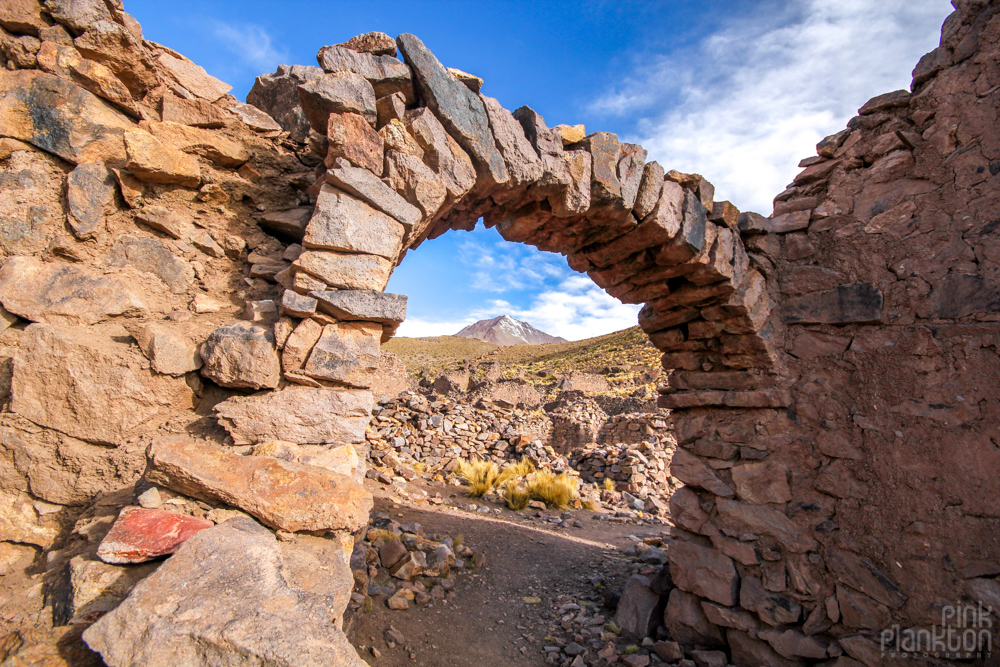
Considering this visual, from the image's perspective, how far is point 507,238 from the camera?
340 centimetres

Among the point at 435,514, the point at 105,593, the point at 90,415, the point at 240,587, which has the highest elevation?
the point at 90,415

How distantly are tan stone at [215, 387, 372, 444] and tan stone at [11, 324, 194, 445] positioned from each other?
10.8 inches

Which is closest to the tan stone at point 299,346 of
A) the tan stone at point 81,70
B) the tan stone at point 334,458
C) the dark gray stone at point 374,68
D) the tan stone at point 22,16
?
the tan stone at point 334,458

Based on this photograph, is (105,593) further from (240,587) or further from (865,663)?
(865,663)

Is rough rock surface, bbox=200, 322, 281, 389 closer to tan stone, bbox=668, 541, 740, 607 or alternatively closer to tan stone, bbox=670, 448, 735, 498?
tan stone, bbox=670, 448, 735, 498

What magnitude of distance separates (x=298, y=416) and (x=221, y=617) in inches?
34.5

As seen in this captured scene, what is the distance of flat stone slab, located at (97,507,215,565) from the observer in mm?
1331

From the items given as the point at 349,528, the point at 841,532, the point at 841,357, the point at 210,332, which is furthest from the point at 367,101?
the point at 841,532

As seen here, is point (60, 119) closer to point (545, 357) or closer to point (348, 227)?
point (348, 227)

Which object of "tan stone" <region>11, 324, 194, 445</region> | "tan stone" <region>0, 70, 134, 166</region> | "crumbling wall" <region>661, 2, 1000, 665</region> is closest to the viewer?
"tan stone" <region>11, 324, 194, 445</region>

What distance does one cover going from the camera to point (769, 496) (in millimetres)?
3576

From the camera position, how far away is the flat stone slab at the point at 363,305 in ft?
6.59

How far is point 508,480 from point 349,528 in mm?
6380

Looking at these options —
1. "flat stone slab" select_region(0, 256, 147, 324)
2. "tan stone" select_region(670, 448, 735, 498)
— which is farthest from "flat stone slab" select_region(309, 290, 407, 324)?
"tan stone" select_region(670, 448, 735, 498)
